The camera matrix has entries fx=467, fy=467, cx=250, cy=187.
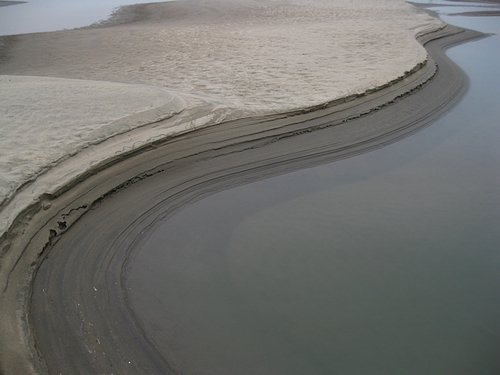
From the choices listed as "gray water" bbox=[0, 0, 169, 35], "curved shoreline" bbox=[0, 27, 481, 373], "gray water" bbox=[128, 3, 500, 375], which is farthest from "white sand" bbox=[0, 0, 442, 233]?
"gray water" bbox=[0, 0, 169, 35]

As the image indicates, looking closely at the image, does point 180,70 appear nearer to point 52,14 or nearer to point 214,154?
point 214,154

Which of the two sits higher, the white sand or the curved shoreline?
the white sand

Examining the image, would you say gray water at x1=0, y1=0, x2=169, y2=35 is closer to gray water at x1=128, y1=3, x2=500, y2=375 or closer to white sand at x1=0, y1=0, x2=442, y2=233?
white sand at x1=0, y1=0, x2=442, y2=233

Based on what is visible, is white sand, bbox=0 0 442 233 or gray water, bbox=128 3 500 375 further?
white sand, bbox=0 0 442 233

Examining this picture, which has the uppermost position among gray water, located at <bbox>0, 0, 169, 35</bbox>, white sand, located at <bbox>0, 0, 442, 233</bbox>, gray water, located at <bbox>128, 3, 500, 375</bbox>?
gray water, located at <bbox>0, 0, 169, 35</bbox>

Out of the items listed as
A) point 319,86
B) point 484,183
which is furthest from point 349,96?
point 484,183

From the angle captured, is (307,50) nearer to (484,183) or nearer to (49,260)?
(484,183)

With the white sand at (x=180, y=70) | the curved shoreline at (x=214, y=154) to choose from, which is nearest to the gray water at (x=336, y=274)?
the curved shoreline at (x=214, y=154)
